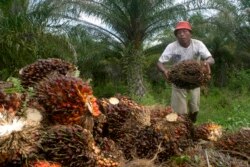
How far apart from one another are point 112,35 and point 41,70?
1210 cm

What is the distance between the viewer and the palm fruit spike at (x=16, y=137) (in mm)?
1844

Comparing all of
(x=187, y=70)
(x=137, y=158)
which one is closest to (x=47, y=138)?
(x=137, y=158)

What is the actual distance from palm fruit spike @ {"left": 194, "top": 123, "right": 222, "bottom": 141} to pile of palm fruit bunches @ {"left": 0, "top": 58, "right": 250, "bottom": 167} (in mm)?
14

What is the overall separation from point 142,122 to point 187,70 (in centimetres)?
165

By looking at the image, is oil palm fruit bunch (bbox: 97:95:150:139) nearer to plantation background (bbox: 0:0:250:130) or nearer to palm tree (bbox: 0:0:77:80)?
plantation background (bbox: 0:0:250:130)

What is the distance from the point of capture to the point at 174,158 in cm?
231

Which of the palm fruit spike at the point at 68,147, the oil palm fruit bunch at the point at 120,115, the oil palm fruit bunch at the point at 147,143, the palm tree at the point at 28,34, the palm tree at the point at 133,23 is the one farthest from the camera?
the palm tree at the point at 133,23

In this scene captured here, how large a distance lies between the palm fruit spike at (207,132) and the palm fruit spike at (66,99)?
828 millimetres

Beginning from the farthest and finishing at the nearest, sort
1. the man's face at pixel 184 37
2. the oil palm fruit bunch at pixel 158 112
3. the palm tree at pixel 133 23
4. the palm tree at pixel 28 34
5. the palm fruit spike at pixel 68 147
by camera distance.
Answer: the palm tree at pixel 133 23
the palm tree at pixel 28 34
the man's face at pixel 184 37
the oil palm fruit bunch at pixel 158 112
the palm fruit spike at pixel 68 147

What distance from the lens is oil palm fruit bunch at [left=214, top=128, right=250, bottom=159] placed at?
2379 mm

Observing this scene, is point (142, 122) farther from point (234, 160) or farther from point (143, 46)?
point (143, 46)

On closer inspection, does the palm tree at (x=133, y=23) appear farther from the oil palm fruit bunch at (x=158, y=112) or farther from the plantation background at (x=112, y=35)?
the oil palm fruit bunch at (x=158, y=112)

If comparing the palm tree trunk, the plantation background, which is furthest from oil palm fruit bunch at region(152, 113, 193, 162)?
the palm tree trunk

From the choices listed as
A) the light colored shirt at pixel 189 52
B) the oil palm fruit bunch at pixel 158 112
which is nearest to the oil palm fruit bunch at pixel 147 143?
the oil palm fruit bunch at pixel 158 112
